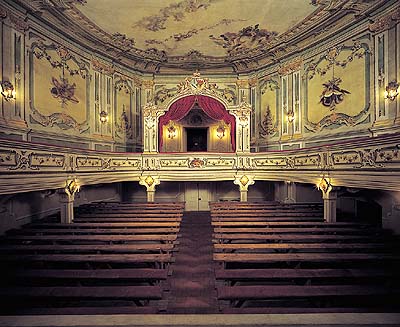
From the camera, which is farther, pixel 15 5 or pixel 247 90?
pixel 247 90

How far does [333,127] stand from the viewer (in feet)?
32.8

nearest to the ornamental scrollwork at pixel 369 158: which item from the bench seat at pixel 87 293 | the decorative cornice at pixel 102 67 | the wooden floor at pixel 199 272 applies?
the wooden floor at pixel 199 272

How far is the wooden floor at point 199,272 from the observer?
317cm

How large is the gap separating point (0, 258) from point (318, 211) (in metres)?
8.43

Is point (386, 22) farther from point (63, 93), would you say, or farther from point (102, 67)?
point (63, 93)

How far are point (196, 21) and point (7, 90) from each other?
703cm

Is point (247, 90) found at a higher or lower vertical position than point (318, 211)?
higher

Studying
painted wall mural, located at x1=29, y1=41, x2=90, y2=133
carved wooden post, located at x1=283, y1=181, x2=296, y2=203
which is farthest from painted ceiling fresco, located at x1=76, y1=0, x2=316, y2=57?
carved wooden post, located at x1=283, y1=181, x2=296, y2=203

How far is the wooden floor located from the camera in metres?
3.17

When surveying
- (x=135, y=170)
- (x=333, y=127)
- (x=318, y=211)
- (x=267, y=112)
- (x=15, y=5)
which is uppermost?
(x=15, y=5)

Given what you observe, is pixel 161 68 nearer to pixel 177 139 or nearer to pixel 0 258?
pixel 177 139

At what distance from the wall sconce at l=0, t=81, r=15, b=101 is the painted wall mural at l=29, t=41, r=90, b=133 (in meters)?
0.78

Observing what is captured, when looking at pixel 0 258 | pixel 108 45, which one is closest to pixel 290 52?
pixel 108 45

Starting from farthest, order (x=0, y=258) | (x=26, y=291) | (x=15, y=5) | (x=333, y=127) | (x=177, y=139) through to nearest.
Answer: (x=177, y=139) < (x=333, y=127) < (x=15, y=5) < (x=0, y=258) < (x=26, y=291)
